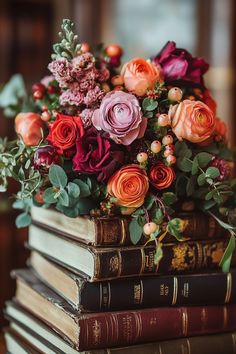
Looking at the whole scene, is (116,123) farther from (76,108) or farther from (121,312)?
(121,312)

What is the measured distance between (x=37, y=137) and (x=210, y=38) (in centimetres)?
263

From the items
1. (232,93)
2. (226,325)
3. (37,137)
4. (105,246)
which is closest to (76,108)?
(37,137)

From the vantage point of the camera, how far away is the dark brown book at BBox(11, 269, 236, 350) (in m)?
0.79

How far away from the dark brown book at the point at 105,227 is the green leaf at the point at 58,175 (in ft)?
0.20

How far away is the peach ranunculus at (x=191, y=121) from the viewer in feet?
2.70

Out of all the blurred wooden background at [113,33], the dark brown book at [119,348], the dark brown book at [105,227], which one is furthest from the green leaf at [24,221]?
the blurred wooden background at [113,33]

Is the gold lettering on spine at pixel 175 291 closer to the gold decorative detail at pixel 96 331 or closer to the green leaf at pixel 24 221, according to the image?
the gold decorative detail at pixel 96 331

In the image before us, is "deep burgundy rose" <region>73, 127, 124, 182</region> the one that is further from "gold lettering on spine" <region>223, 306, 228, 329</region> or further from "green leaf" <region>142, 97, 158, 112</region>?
"gold lettering on spine" <region>223, 306, 228, 329</region>

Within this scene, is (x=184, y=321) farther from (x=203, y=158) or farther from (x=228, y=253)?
(x=203, y=158)

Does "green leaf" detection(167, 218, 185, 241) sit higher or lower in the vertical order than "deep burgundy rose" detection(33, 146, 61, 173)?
lower

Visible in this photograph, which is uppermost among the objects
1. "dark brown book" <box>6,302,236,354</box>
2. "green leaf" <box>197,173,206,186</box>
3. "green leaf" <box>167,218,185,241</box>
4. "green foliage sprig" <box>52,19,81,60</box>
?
"green foliage sprig" <box>52,19,81,60</box>

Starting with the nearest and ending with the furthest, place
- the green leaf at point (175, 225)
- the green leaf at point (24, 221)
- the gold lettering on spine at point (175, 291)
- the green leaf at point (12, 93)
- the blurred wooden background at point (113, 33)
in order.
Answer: the green leaf at point (175, 225) < the gold lettering on spine at point (175, 291) < the green leaf at point (24, 221) < the green leaf at point (12, 93) < the blurred wooden background at point (113, 33)

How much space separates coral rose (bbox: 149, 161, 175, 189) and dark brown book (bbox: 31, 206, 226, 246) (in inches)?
2.5

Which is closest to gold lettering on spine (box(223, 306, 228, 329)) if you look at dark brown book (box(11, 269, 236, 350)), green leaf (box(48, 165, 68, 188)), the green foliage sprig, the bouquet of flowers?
dark brown book (box(11, 269, 236, 350))
